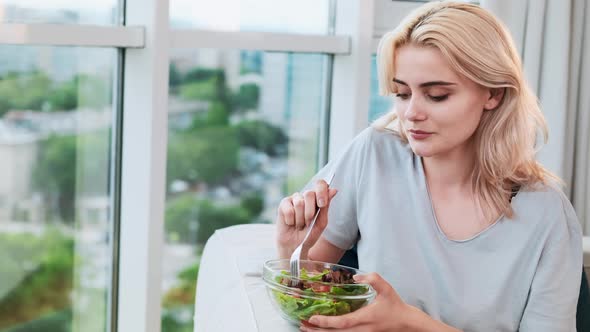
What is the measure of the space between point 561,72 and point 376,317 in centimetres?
148

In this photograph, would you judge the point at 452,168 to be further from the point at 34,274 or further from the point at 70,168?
the point at 34,274

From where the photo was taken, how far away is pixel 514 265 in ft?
5.87

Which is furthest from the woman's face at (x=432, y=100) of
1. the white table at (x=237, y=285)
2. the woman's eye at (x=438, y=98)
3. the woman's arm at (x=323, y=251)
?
the white table at (x=237, y=285)

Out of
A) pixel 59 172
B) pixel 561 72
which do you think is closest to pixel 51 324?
pixel 59 172

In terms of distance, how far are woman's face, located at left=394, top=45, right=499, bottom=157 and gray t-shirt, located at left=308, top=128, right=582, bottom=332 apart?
152mm

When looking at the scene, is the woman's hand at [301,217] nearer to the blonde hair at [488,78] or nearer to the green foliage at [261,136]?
the blonde hair at [488,78]

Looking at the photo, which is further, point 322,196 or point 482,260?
point 482,260

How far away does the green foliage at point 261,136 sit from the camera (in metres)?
2.77

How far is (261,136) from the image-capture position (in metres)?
2.81

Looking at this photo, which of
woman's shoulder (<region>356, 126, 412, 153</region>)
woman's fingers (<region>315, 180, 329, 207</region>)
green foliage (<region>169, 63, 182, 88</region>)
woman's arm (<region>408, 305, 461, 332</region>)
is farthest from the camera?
green foliage (<region>169, 63, 182, 88</region>)

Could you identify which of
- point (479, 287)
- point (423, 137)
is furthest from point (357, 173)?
point (479, 287)

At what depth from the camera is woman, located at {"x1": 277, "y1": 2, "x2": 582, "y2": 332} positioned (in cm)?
174

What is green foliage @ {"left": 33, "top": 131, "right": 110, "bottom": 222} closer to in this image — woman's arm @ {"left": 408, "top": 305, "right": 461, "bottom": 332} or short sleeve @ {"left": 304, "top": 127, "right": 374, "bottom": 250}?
short sleeve @ {"left": 304, "top": 127, "right": 374, "bottom": 250}

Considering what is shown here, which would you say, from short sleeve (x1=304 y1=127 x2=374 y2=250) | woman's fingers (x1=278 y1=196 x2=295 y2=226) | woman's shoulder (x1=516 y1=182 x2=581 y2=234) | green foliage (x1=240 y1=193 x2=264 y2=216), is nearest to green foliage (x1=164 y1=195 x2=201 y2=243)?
green foliage (x1=240 y1=193 x2=264 y2=216)
